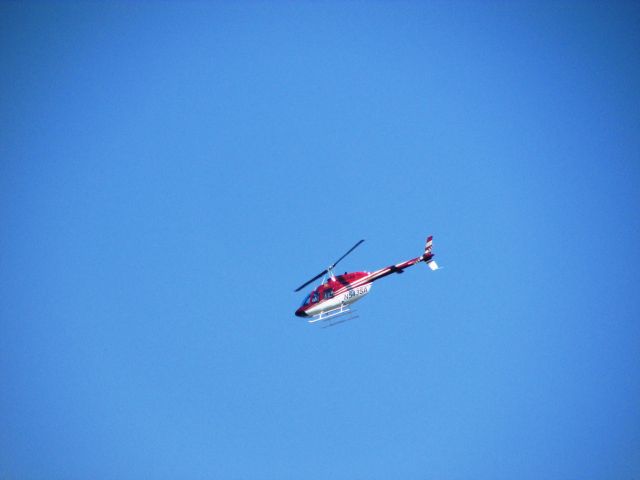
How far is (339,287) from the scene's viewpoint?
2866cm

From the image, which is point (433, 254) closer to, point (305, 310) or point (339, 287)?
point (339, 287)

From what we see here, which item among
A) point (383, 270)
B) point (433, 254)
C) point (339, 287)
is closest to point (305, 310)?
point (339, 287)

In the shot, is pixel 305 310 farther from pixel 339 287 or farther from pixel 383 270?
pixel 383 270

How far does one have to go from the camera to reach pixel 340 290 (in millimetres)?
28641

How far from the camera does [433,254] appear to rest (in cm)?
2972

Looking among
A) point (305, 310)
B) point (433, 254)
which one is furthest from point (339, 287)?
point (433, 254)

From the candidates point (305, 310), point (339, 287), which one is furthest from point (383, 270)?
point (305, 310)

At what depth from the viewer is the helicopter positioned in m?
28.4

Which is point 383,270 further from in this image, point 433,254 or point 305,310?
point 305,310

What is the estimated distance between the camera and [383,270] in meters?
29.5

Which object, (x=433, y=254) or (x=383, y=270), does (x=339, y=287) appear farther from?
(x=433, y=254)

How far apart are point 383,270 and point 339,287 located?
10.8 feet

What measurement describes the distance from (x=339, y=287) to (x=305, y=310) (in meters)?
2.70

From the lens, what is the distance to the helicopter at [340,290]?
28.4m
